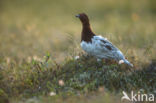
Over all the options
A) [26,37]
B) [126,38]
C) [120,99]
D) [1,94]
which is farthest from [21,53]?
[120,99]

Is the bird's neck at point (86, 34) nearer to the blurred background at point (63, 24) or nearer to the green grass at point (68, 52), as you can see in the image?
the green grass at point (68, 52)

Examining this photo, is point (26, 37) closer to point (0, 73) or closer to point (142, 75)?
point (0, 73)

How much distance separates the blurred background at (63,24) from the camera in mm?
10383

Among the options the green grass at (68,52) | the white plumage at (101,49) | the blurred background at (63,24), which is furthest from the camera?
the blurred background at (63,24)

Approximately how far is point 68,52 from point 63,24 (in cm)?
672

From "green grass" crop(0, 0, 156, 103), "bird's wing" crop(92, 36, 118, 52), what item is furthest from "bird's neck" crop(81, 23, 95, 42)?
"green grass" crop(0, 0, 156, 103)

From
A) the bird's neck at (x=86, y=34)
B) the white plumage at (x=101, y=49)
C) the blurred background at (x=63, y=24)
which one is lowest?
the white plumage at (x=101, y=49)

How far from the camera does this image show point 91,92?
5410mm

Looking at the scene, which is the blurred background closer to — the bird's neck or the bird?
the bird

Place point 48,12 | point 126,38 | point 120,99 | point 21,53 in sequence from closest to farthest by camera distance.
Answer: point 120,99, point 21,53, point 126,38, point 48,12

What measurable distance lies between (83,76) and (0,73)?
1797 millimetres

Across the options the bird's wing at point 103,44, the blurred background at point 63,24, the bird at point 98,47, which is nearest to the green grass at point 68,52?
the blurred background at point 63,24

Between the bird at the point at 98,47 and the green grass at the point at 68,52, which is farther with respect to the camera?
the bird at the point at 98,47

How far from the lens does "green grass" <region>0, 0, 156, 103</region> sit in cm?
559
